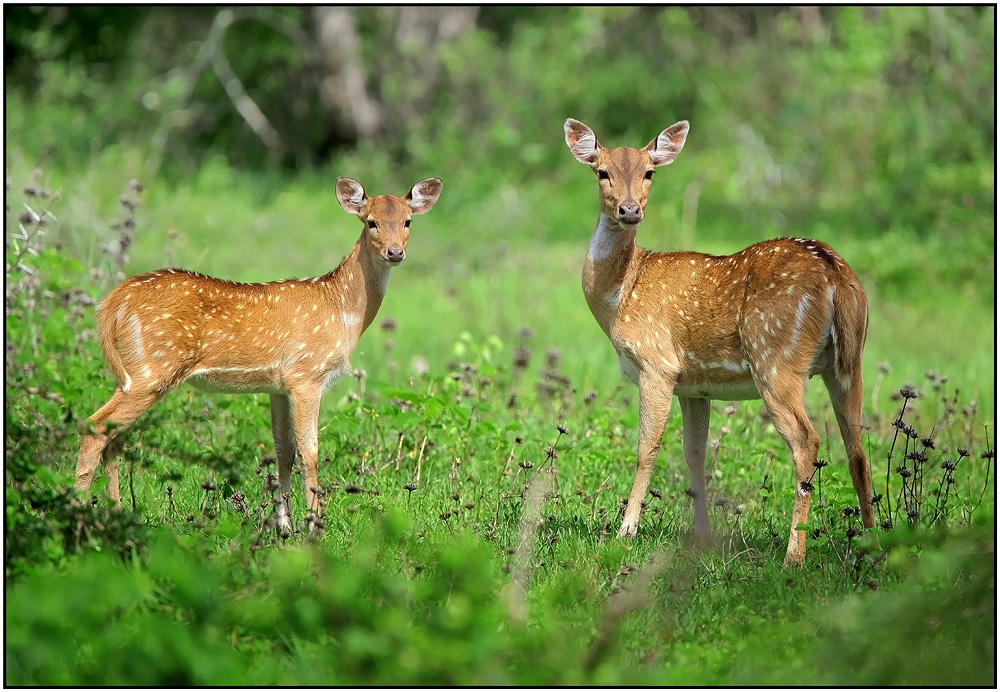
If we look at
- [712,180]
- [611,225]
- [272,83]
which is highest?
[272,83]

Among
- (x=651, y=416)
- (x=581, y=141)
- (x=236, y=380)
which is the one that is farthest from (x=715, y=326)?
→ (x=236, y=380)

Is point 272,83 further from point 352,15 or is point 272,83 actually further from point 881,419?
point 881,419

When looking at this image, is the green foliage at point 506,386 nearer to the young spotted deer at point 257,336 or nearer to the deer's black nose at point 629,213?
the young spotted deer at point 257,336

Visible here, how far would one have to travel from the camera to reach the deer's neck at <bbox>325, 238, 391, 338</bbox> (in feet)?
20.8

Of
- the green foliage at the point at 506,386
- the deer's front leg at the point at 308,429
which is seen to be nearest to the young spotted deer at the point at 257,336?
the deer's front leg at the point at 308,429

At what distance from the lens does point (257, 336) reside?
595cm

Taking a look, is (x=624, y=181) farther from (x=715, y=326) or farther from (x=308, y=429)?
(x=308, y=429)

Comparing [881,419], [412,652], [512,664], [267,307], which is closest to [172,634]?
[412,652]

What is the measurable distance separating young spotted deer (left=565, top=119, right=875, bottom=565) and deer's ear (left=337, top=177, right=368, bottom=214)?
Result: 1.21 meters

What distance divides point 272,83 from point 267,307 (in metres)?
11.9

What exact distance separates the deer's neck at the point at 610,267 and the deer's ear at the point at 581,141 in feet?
1.44

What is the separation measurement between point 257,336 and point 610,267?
187 cm

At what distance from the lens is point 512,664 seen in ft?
12.6

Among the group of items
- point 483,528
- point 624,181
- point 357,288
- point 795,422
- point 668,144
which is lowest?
point 483,528
